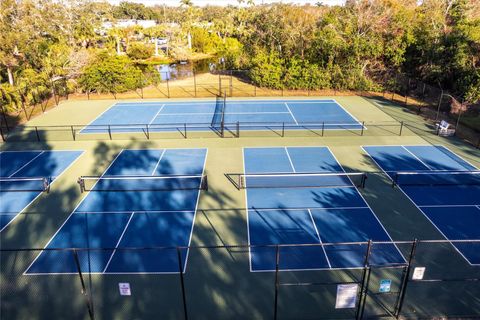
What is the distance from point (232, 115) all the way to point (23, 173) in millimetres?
15505

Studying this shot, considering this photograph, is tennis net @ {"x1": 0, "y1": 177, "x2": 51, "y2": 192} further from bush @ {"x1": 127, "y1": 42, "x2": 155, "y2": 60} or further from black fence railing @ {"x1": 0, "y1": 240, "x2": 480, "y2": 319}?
bush @ {"x1": 127, "y1": 42, "x2": 155, "y2": 60}

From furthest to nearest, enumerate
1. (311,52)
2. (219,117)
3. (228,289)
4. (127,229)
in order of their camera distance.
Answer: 1. (311,52)
2. (219,117)
3. (127,229)
4. (228,289)

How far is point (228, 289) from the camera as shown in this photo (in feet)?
34.3

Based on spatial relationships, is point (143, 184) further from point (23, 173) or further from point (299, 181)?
point (299, 181)

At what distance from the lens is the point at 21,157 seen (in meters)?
20.5

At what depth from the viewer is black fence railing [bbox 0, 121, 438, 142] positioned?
931 inches

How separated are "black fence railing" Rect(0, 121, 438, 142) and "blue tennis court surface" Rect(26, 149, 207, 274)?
18.9ft

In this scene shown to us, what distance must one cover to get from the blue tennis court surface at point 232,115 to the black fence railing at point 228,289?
45.2 feet

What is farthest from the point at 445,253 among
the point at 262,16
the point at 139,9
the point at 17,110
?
the point at 139,9

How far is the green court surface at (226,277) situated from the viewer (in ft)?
31.6

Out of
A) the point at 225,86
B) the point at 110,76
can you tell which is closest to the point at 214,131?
the point at 225,86

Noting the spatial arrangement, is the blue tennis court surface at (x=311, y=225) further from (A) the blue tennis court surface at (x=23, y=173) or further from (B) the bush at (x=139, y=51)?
(B) the bush at (x=139, y=51)

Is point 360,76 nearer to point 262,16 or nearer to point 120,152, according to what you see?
point 262,16

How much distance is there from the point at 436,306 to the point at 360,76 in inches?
1143
